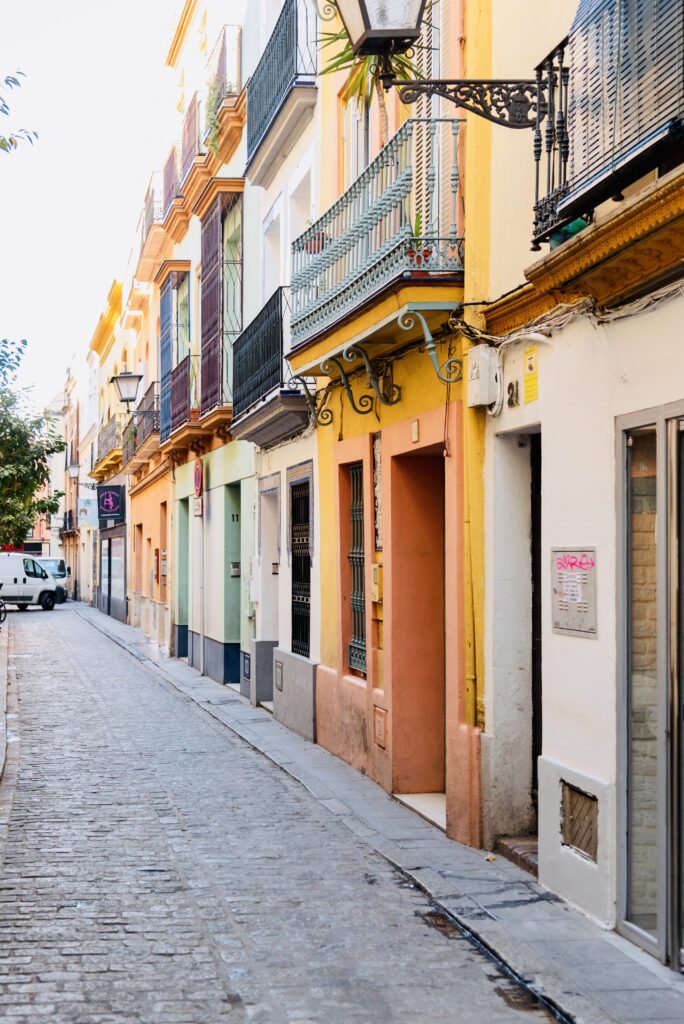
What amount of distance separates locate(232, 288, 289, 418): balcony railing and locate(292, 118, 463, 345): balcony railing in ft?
10.00

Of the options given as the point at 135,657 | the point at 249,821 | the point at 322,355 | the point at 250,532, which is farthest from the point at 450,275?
the point at 135,657

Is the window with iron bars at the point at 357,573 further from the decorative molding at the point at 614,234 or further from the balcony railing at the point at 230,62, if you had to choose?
the balcony railing at the point at 230,62

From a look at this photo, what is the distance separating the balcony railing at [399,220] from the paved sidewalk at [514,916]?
380cm

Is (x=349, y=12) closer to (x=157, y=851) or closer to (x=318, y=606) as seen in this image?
(x=157, y=851)

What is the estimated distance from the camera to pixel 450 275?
9102mm

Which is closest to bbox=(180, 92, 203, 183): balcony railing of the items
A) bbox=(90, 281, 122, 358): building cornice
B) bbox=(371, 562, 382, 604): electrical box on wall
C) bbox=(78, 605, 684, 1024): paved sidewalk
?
bbox=(371, 562, 382, 604): electrical box on wall

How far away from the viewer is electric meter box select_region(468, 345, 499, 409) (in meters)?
8.70

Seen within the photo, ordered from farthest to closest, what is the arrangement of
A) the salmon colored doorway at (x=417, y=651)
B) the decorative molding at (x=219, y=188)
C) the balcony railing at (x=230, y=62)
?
the balcony railing at (x=230, y=62) < the decorative molding at (x=219, y=188) < the salmon colored doorway at (x=417, y=651)

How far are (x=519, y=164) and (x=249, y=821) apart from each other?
495 centimetres

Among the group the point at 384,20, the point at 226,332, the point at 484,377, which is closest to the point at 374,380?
the point at 484,377

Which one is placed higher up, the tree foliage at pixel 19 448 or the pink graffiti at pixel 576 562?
the tree foliage at pixel 19 448

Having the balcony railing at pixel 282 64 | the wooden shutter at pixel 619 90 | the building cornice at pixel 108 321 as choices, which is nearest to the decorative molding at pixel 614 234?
the wooden shutter at pixel 619 90

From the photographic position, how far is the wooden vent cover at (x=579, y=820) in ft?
23.0

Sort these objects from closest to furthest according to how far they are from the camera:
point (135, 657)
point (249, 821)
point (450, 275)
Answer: point (450, 275)
point (249, 821)
point (135, 657)
